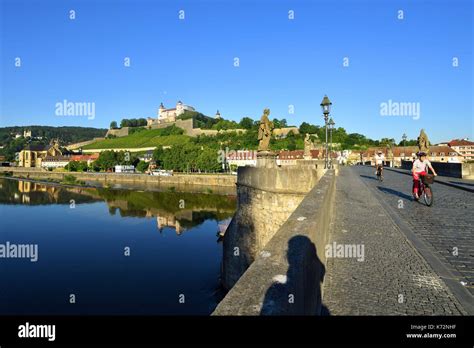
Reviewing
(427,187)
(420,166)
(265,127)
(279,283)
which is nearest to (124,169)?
(265,127)

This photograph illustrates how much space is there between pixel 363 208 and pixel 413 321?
7.86m

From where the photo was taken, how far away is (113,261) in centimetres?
2556

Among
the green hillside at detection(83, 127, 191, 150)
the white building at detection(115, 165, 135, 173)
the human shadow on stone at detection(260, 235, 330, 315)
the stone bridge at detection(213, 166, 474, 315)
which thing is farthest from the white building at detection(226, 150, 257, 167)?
the human shadow on stone at detection(260, 235, 330, 315)

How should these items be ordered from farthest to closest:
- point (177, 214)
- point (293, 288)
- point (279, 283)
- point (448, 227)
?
point (177, 214) → point (448, 227) → point (279, 283) → point (293, 288)

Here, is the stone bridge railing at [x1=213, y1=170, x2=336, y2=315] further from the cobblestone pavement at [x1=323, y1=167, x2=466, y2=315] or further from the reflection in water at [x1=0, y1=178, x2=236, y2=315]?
the reflection in water at [x1=0, y1=178, x2=236, y2=315]

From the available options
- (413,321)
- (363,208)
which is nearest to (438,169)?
(363,208)

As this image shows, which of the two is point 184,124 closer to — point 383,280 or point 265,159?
point 265,159

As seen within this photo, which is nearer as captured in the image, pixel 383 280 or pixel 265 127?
pixel 383 280

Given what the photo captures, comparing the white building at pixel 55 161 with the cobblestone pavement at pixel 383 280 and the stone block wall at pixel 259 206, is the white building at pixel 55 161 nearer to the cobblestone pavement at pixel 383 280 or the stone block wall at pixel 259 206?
the stone block wall at pixel 259 206

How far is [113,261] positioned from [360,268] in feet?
78.7

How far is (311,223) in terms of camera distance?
14.7 feet

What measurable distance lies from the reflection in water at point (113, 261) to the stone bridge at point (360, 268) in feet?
40.3

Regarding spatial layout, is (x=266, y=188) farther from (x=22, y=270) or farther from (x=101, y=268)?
(x=22, y=270)

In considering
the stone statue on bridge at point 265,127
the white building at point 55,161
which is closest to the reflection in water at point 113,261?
the stone statue on bridge at point 265,127
